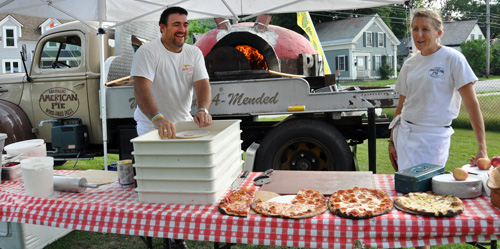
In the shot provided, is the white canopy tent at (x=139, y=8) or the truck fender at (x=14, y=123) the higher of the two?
the white canopy tent at (x=139, y=8)

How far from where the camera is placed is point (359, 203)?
6.55 ft

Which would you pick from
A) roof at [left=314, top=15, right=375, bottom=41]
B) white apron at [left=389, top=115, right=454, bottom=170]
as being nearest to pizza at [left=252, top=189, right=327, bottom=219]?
white apron at [left=389, top=115, right=454, bottom=170]

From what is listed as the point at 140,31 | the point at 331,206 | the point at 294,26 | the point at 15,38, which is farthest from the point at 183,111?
the point at 15,38

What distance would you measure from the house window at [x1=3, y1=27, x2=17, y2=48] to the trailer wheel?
1315 inches

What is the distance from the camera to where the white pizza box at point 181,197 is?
2115mm

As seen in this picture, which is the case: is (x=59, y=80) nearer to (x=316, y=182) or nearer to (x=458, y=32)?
(x=316, y=182)

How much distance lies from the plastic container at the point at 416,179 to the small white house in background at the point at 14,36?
32841mm

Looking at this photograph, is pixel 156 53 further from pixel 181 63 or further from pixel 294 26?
pixel 294 26

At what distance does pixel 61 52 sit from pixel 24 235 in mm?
3726

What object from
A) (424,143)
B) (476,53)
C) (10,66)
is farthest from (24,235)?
(476,53)

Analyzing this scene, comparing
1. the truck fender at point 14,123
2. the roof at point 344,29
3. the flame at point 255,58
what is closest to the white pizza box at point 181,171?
the flame at point 255,58

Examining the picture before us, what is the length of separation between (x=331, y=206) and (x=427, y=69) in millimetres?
1252

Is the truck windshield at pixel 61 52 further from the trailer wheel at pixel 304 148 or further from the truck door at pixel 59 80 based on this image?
the trailer wheel at pixel 304 148

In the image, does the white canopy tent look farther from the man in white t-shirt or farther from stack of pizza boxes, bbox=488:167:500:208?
stack of pizza boxes, bbox=488:167:500:208
